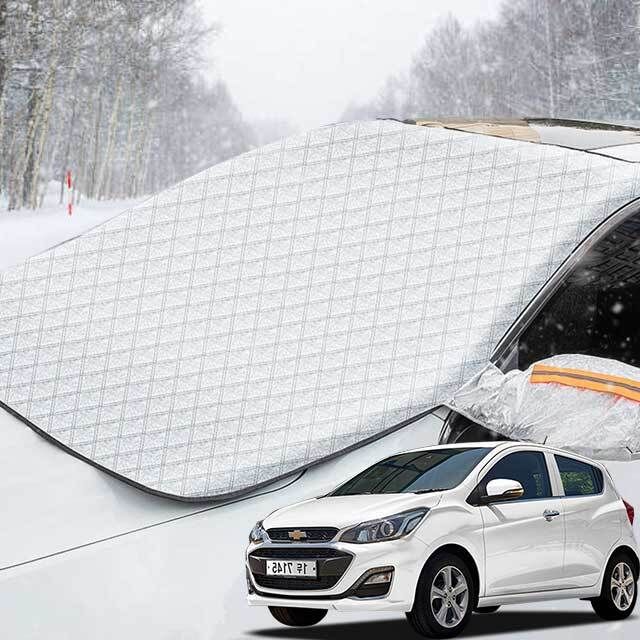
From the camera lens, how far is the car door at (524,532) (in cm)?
473

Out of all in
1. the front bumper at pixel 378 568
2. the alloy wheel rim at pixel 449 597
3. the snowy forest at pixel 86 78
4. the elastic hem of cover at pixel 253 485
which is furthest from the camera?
the snowy forest at pixel 86 78

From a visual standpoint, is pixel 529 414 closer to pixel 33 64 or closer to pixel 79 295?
pixel 79 295

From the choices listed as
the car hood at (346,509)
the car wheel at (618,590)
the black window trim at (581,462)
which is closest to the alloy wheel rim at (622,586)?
the car wheel at (618,590)

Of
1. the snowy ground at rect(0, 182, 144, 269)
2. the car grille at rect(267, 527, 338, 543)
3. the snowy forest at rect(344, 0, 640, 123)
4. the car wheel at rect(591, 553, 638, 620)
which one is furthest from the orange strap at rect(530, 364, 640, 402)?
the snowy forest at rect(344, 0, 640, 123)

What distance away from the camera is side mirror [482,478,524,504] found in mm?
4727

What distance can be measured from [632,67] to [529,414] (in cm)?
2596

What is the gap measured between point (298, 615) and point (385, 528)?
0.76 metres

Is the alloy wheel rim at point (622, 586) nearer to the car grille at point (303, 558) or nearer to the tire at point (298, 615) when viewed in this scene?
the tire at point (298, 615)

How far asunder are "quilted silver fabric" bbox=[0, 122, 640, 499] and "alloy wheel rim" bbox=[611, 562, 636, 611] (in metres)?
2.17

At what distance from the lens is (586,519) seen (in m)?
5.22

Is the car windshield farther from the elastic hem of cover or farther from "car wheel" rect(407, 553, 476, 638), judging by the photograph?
the elastic hem of cover

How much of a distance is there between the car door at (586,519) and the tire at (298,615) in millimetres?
1182

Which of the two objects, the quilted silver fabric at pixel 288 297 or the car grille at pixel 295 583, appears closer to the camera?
the car grille at pixel 295 583

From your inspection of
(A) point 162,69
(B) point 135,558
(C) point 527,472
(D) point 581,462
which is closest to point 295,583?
(C) point 527,472
